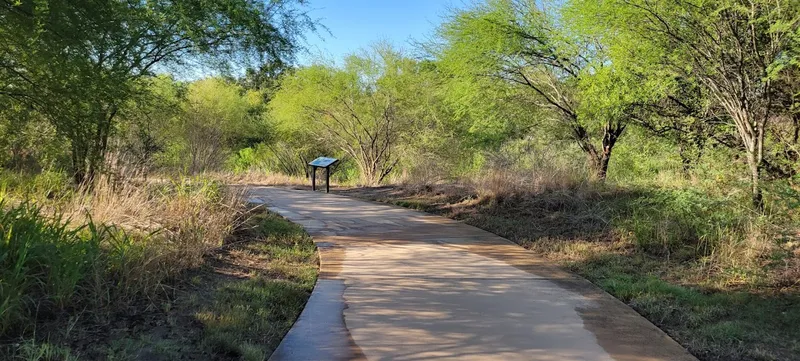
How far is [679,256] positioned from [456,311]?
11.6 ft

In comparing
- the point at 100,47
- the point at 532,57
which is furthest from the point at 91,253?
the point at 532,57

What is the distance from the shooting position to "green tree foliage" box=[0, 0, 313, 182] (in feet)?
A: 20.1

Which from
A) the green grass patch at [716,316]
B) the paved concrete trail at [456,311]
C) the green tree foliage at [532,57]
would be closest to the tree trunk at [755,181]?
the green grass patch at [716,316]

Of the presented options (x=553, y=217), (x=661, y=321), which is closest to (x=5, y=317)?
(x=661, y=321)

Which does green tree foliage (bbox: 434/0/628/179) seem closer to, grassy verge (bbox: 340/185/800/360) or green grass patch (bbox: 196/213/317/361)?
grassy verge (bbox: 340/185/800/360)

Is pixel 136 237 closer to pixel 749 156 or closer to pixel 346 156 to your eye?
pixel 749 156

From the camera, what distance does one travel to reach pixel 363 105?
70.0 feet

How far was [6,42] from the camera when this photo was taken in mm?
6234

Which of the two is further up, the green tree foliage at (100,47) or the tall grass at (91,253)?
the green tree foliage at (100,47)

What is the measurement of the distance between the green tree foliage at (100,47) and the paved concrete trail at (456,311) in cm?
394

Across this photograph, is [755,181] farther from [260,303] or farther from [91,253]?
[91,253]

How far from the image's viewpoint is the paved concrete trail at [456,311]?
12.5ft

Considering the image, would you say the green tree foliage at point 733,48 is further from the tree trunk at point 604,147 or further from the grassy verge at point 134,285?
the grassy verge at point 134,285

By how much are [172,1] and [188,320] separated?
6068 mm
